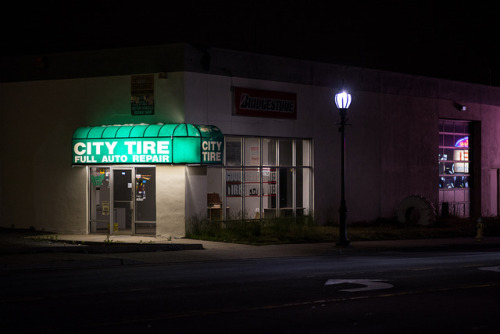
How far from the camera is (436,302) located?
11.9 m

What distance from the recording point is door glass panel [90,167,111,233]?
2648cm

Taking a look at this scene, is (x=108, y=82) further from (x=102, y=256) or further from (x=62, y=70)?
(x=102, y=256)

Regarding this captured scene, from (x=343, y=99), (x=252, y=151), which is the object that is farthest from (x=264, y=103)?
(x=343, y=99)

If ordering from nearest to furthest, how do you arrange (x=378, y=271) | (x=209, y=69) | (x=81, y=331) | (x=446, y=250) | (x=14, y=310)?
1. (x=81, y=331)
2. (x=14, y=310)
3. (x=378, y=271)
4. (x=446, y=250)
5. (x=209, y=69)

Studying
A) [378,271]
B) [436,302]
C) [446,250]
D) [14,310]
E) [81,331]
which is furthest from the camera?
[446,250]

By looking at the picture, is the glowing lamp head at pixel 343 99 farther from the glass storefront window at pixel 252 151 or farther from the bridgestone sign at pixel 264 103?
the glass storefront window at pixel 252 151

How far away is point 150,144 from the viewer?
2472 centimetres

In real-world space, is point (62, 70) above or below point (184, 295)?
above

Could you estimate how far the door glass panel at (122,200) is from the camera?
26.2m

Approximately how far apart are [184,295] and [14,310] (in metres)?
2.84

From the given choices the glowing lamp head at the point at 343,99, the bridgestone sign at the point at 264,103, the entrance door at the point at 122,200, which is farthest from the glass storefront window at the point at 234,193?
the glowing lamp head at the point at 343,99

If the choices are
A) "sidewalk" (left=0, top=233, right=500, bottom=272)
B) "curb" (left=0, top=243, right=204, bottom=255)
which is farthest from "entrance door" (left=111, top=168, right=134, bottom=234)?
"curb" (left=0, top=243, right=204, bottom=255)

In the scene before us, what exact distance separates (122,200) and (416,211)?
12893 mm

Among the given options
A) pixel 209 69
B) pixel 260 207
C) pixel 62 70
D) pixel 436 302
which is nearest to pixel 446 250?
pixel 260 207
